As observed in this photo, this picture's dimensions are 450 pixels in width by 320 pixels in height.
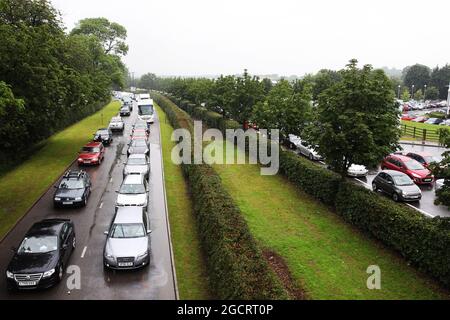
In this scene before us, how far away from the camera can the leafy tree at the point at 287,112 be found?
28156 millimetres

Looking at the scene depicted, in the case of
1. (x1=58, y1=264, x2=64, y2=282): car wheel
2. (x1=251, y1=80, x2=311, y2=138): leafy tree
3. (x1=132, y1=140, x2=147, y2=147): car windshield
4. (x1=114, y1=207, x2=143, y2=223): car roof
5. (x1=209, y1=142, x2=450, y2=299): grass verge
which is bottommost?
(x1=209, y1=142, x2=450, y2=299): grass verge

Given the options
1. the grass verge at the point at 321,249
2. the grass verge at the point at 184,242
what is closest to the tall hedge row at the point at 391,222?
the grass verge at the point at 321,249

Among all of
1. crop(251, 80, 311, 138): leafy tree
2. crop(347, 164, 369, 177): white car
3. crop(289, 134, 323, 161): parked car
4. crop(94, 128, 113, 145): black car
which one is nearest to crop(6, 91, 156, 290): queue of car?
crop(251, 80, 311, 138): leafy tree

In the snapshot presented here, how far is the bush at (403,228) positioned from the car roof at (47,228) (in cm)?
1290

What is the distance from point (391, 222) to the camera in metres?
15.0

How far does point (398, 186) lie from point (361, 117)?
571 centimetres

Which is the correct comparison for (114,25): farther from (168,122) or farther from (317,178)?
(317,178)

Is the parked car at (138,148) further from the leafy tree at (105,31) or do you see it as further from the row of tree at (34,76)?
the leafy tree at (105,31)

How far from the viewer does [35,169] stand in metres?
27.2

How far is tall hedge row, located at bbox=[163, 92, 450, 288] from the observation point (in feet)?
41.3

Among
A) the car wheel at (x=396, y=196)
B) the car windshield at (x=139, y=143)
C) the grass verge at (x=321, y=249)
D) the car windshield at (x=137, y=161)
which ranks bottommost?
the grass verge at (x=321, y=249)

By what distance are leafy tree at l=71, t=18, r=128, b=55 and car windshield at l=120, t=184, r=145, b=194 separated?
6083cm

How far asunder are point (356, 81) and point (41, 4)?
29.8m

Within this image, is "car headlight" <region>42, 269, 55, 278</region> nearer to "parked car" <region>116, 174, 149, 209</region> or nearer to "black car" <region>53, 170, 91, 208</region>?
"parked car" <region>116, 174, 149, 209</region>
